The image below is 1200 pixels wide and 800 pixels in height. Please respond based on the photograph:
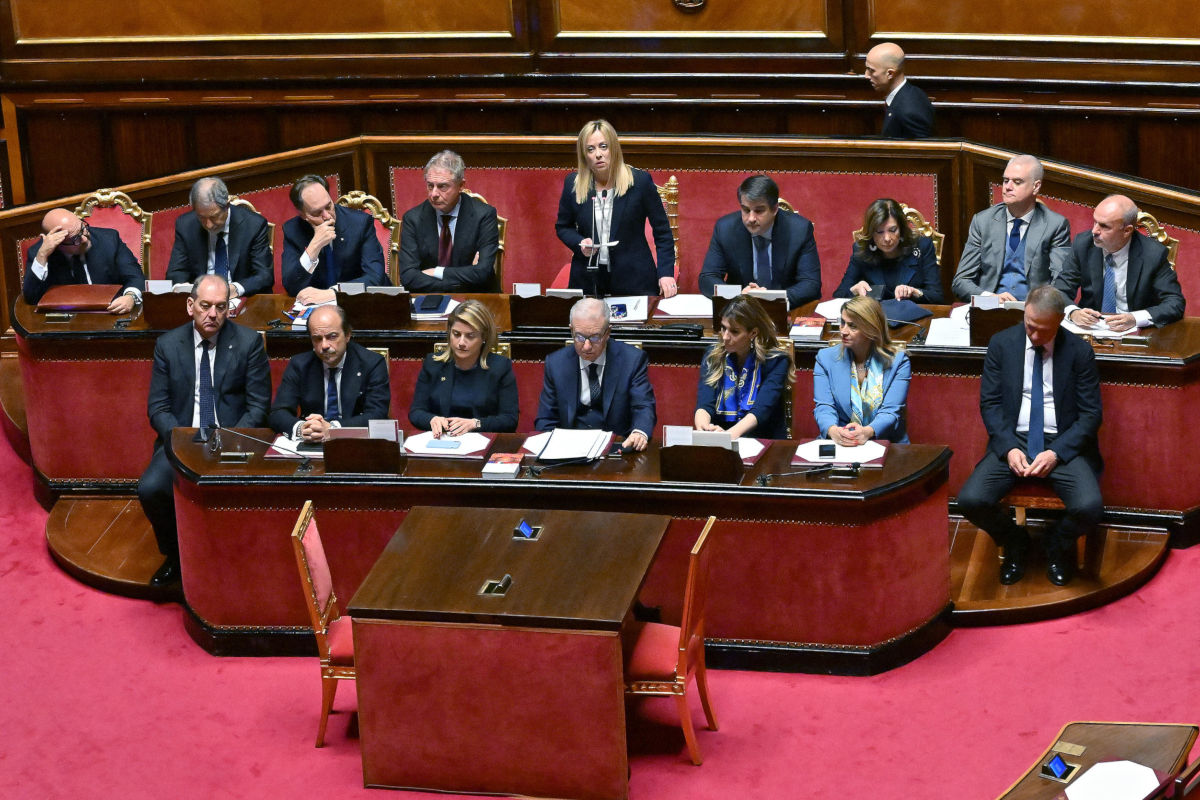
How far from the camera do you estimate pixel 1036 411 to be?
235 inches

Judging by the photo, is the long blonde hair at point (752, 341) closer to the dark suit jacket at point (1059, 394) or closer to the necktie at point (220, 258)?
the dark suit jacket at point (1059, 394)

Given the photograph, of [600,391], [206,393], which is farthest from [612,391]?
[206,393]

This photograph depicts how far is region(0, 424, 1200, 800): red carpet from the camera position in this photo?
16.5ft

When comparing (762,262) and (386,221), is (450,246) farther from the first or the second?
(762,262)

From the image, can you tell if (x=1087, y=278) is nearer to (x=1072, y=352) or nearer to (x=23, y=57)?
(x=1072, y=352)

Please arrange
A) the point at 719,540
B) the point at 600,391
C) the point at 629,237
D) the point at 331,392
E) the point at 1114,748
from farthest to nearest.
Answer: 1. the point at 629,237
2. the point at 331,392
3. the point at 600,391
4. the point at 719,540
5. the point at 1114,748

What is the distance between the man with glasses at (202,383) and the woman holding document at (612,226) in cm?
167

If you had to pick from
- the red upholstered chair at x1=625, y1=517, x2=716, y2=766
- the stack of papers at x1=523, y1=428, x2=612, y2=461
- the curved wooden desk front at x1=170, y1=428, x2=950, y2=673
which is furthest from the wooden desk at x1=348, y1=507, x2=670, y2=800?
the stack of papers at x1=523, y1=428, x2=612, y2=461

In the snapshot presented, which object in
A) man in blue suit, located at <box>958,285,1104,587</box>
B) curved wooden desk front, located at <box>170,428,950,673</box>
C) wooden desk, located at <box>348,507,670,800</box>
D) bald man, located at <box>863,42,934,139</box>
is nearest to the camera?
wooden desk, located at <box>348,507,670,800</box>

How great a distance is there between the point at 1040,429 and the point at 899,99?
8.95 feet

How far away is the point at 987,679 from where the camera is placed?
17.9 ft

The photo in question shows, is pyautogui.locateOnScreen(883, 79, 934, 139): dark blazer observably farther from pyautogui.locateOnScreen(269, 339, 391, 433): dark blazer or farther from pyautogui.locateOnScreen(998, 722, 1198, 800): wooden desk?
pyautogui.locateOnScreen(998, 722, 1198, 800): wooden desk

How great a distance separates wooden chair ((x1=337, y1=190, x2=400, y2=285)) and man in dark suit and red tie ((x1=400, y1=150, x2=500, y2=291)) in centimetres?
25

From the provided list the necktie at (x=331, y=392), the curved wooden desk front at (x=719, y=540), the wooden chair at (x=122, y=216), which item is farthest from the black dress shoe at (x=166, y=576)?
the wooden chair at (x=122, y=216)
